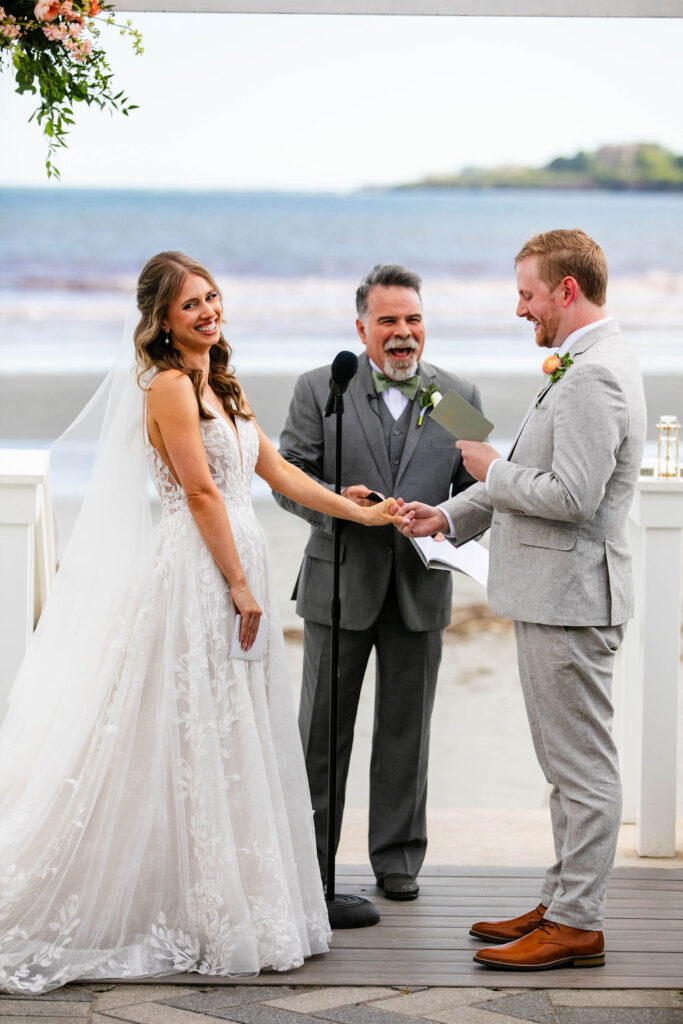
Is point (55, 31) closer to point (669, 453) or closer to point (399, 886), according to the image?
point (669, 453)

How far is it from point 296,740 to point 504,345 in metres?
19.8

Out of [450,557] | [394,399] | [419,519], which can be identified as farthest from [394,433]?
Result: [450,557]

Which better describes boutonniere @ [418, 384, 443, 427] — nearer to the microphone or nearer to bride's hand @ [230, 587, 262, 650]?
the microphone

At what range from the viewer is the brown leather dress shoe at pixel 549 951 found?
10.7ft

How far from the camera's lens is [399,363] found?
3.87 m

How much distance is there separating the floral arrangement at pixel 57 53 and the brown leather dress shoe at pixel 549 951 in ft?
7.81

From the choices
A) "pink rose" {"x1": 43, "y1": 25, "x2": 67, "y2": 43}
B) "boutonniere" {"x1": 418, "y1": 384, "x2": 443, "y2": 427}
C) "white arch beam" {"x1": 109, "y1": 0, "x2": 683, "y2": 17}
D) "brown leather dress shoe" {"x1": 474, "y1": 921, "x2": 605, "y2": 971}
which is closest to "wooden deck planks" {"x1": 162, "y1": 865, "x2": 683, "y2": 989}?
"brown leather dress shoe" {"x1": 474, "y1": 921, "x2": 605, "y2": 971}

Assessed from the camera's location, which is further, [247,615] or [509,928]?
[509,928]

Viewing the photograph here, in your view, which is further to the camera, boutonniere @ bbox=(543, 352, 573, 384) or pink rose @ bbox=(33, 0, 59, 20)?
pink rose @ bbox=(33, 0, 59, 20)

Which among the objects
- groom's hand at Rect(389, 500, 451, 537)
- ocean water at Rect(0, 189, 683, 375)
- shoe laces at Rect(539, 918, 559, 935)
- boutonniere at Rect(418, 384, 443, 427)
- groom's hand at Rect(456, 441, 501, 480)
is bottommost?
shoe laces at Rect(539, 918, 559, 935)

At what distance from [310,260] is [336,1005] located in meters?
26.5

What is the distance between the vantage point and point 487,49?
32438mm

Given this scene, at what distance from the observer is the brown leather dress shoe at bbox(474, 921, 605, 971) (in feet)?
10.7

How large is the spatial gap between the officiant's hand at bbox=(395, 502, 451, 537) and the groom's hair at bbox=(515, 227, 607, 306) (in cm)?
74
